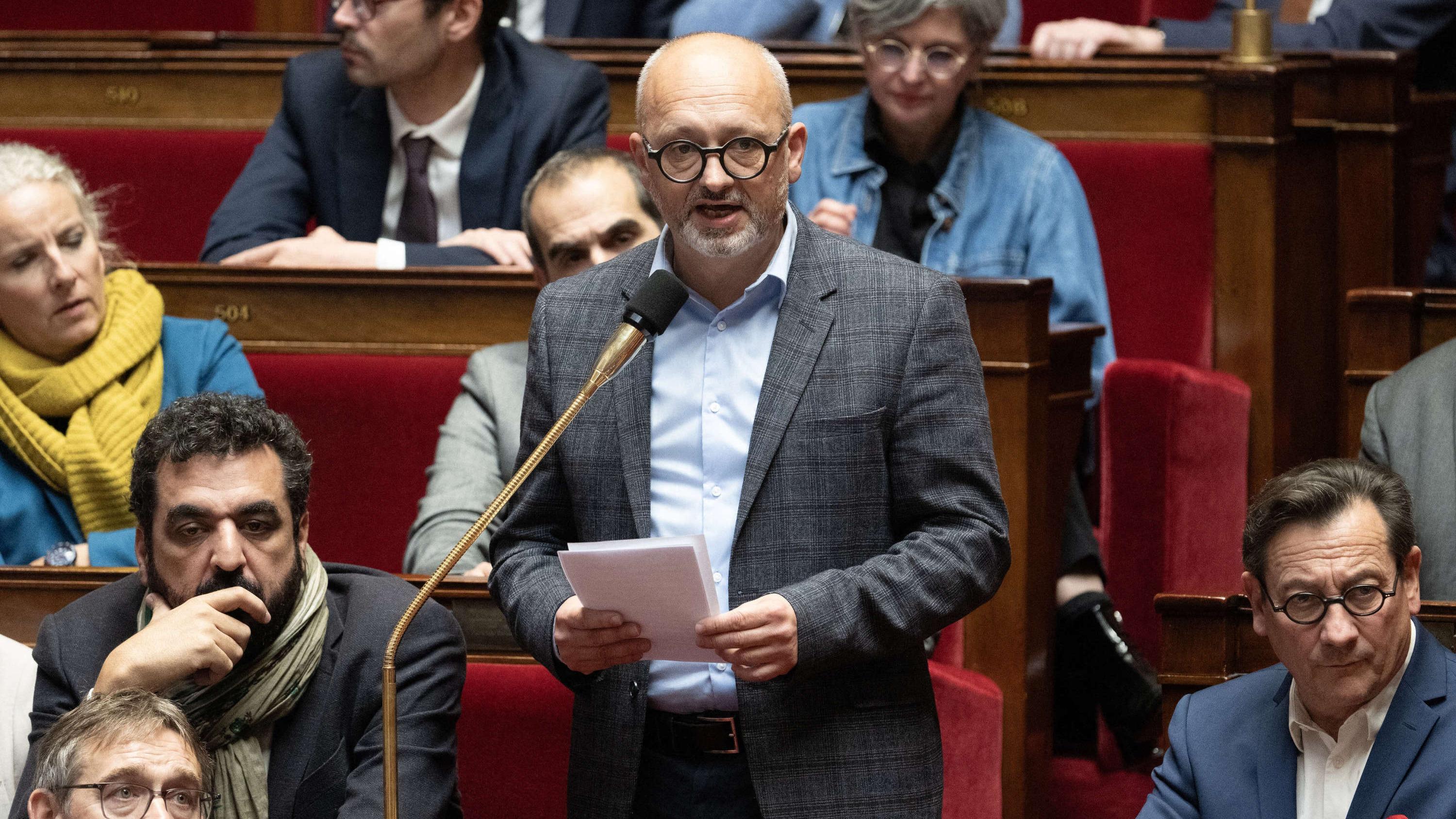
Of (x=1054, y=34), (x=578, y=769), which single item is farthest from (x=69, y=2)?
(x=578, y=769)

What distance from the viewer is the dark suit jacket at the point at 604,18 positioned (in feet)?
7.31

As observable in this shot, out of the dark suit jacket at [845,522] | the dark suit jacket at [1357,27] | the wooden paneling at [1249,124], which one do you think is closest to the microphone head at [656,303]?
the dark suit jacket at [845,522]

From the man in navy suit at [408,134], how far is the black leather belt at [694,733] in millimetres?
888

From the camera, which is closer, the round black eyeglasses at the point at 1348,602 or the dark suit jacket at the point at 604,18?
the round black eyeglasses at the point at 1348,602

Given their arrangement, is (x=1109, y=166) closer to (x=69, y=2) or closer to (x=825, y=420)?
(x=825, y=420)

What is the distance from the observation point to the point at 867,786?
97 centimetres

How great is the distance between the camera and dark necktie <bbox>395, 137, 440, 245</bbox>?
1.86 meters

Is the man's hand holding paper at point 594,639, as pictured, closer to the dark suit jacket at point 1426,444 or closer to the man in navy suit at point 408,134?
the dark suit jacket at point 1426,444

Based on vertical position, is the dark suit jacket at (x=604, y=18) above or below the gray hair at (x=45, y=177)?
above

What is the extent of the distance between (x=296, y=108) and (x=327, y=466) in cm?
44

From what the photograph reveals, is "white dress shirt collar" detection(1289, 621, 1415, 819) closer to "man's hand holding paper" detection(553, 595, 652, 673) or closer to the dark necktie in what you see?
"man's hand holding paper" detection(553, 595, 652, 673)

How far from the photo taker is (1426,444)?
1364mm

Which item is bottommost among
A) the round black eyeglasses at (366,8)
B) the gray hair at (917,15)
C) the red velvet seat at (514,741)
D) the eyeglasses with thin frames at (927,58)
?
the red velvet seat at (514,741)

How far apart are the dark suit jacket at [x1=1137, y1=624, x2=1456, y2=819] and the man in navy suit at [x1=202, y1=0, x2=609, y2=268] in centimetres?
94
